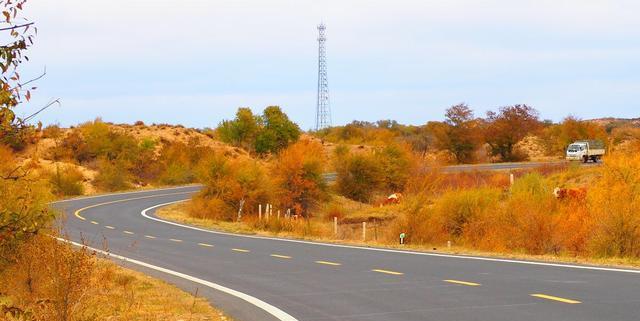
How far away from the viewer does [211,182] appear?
1895 inches

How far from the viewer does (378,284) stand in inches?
527

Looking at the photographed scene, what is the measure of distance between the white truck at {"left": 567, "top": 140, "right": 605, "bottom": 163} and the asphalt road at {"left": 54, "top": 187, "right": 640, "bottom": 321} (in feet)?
160

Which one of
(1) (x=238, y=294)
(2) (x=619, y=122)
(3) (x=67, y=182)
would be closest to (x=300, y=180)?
(3) (x=67, y=182)

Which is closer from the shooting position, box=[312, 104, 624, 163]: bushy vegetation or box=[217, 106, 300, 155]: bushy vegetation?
box=[312, 104, 624, 163]: bushy vegetation

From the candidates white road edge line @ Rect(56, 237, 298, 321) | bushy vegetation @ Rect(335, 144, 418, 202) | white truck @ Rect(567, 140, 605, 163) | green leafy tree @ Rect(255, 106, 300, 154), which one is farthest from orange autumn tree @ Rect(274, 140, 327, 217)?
green leafy tree @ Rect(255, 106, 300, 154)

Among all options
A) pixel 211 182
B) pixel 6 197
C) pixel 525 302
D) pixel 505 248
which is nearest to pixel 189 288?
pixel 6 197

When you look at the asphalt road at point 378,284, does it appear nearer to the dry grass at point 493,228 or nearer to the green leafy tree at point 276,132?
the dry grass at point 493,228

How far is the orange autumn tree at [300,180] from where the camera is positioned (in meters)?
49.8

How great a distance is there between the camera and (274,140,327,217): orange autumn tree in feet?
163

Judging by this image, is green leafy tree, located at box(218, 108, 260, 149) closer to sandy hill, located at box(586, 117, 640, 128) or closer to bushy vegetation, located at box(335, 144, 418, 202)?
bushy vegetation, located at box(335, 144, 418, 202)

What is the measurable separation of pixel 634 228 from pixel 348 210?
30321 mm

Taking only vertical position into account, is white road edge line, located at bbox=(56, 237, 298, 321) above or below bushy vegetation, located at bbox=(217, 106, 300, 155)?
below

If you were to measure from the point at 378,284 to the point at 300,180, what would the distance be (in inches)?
1446

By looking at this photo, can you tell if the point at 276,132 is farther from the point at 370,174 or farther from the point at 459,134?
the point at 370,174
